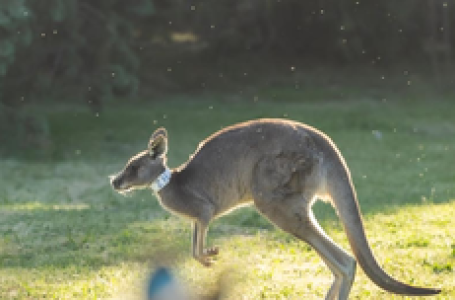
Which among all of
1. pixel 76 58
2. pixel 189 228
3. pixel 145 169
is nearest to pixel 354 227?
pixel 145 169

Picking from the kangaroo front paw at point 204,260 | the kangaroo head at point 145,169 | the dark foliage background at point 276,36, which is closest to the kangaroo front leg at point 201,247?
the kangaroo front paw at point 204,260

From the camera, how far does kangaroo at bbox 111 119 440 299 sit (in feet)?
18.9

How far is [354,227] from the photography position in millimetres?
5754

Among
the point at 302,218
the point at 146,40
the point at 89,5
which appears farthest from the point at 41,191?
the point at 146,40

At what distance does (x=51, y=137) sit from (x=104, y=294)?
1058cm

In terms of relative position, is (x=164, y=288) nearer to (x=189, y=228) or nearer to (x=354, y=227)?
(x=354, y=227)

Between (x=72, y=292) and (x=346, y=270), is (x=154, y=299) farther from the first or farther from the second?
(x=346, y=270)

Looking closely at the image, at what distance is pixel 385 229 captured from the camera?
895 cm

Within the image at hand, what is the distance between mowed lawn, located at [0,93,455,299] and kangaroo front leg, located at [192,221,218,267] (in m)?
0.60

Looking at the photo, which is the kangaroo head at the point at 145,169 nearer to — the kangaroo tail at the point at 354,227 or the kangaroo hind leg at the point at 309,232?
the kangaroo hind leg at the point at 309,232

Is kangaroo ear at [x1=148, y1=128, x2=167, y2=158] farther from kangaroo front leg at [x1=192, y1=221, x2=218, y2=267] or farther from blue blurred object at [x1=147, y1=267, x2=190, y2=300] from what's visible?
blue blurred object at [x1=147, y1=267, x2=190, y2=300]

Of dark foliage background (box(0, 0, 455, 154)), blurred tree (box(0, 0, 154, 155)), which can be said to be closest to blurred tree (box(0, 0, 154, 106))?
blurred tree (box(0, 0, 154, 155))

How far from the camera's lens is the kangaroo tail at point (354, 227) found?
552 cm

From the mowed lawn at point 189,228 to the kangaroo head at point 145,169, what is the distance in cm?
96
